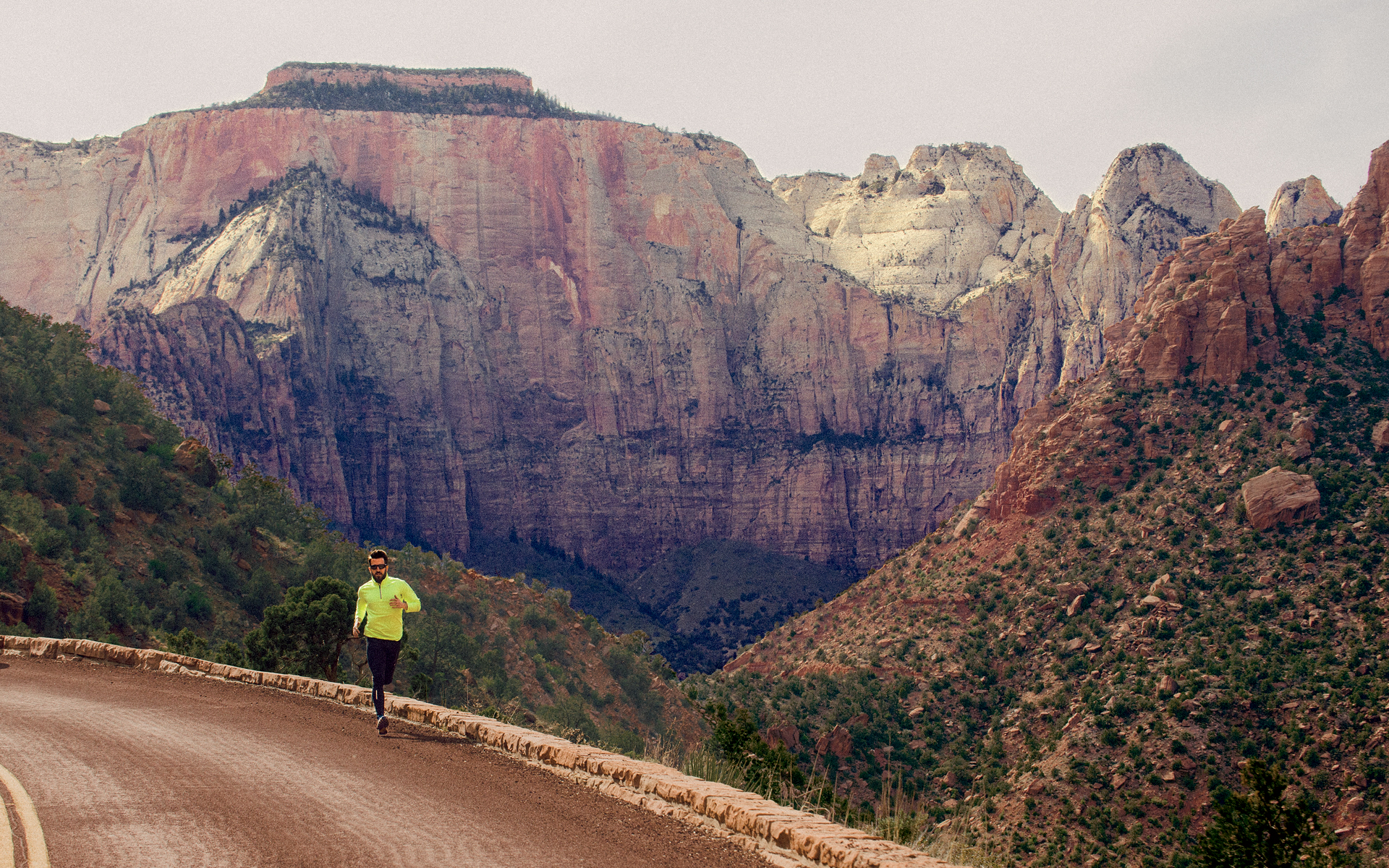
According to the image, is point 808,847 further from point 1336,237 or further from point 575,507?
point 575,507

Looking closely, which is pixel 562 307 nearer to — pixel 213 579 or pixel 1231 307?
pixel 1231 307

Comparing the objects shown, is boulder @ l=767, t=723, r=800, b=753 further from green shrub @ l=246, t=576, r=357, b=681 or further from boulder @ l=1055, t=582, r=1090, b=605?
green shrub @ l=246, t=576, r=357, b=681

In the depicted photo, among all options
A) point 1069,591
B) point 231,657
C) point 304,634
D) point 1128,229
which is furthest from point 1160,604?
point 1128,229

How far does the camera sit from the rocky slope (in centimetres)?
4228

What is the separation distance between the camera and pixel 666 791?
1396 centimetres

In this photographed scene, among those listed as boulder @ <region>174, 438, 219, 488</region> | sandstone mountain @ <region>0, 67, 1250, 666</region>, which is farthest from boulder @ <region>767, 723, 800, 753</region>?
sandstone mountain @ <region>0, 67, 1250, 666</region>

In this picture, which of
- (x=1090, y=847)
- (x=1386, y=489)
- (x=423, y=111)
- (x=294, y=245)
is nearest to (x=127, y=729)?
(x=1090, y=847)

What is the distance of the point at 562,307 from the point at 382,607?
A: 122752 mm

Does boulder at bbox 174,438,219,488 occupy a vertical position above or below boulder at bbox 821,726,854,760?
above

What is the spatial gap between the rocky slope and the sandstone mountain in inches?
1975

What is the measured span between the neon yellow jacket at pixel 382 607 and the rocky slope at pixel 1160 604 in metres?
31.1

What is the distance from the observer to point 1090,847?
4100 centimetres

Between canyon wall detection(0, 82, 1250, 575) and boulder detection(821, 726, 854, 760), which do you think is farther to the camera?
canyon wall detection(0, 82, 1250, 575)

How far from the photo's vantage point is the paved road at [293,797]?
11500mm
